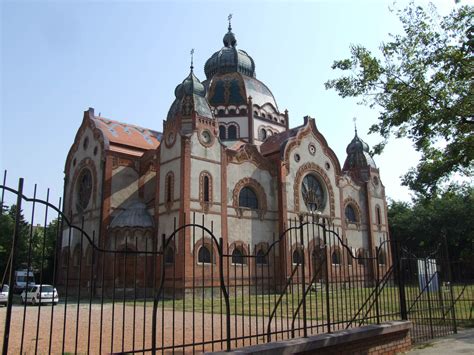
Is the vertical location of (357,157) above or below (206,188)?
above

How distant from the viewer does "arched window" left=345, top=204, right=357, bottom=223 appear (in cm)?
3812

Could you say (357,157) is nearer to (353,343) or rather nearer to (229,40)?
(229,40)

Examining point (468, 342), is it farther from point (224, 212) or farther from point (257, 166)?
point (257, 166)

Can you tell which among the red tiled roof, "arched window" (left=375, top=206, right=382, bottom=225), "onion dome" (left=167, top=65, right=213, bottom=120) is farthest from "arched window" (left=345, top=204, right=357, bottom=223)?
the red tiled roof

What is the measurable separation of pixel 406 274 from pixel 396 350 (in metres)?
2.30

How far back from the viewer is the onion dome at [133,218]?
2799cm

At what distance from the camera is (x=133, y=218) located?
28.3 metres

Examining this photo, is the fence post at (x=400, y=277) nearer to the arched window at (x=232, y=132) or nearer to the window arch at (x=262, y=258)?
the window arch at (x=262, y=258)

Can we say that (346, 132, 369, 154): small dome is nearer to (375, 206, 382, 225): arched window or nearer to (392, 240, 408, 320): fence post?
(375, 206, 382, 225): arched window

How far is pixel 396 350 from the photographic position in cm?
936

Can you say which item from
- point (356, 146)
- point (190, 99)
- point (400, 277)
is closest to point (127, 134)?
point (190, 99)

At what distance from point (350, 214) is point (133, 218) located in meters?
19.6

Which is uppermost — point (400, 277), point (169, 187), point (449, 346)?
point (169, 187)

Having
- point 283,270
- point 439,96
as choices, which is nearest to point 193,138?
point 283,270
